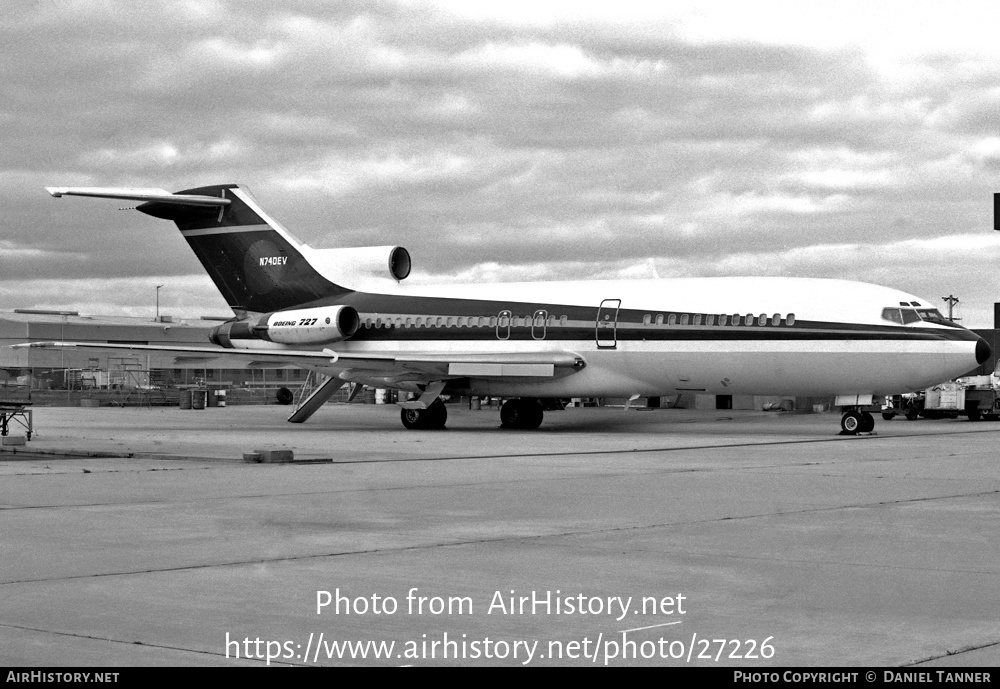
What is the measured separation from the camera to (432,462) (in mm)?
19328

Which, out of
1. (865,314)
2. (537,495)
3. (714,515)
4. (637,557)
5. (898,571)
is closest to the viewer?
(898,571)

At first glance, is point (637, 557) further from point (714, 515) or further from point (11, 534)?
point (11, 534)

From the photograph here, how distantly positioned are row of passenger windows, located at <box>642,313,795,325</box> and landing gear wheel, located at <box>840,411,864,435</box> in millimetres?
2726

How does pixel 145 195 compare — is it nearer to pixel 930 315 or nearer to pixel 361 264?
pixel 361 264

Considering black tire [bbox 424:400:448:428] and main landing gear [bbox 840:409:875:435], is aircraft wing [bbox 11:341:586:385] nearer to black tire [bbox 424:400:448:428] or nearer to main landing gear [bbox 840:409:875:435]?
black tire [bbox 424:400:448:428]

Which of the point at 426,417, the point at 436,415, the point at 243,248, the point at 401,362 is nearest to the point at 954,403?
the point at 436,415

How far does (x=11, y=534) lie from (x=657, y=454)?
525 inches

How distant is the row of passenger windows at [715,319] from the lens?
3006 centimetres

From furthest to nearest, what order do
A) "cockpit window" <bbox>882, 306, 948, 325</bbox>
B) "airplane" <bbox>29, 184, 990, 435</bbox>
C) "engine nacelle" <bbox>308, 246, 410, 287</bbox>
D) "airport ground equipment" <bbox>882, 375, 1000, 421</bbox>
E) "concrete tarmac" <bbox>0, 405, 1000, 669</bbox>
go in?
1. "airport ground equipment" <bbox>882, 375, 1000, 421</bbox>
2. "engine nacelle" <bbox>308, 246, 410, 287</bbox>
3. "airplane" <bbox>29, 184, 990, 435</bbox>
4. "cockpit window" <bbox>882, 306, 948, 325</bbox>
5. "concrete tarmac" <bbox>0, 405, 1000, 669</bbox>

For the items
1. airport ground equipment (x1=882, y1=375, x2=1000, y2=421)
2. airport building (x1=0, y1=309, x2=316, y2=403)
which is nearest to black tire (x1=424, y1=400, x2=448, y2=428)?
airport ground equipment (x1=882, y1=375, x2=1000, y2=421)

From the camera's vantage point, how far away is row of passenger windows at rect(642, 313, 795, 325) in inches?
1184

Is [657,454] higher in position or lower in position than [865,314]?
lower

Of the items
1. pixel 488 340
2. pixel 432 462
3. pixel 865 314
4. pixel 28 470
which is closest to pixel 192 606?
pixel 28 470

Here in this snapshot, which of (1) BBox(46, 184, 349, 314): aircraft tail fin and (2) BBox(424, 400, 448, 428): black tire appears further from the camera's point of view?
(1) BBox(46, 184, 349, 314): aircraft tail fin
